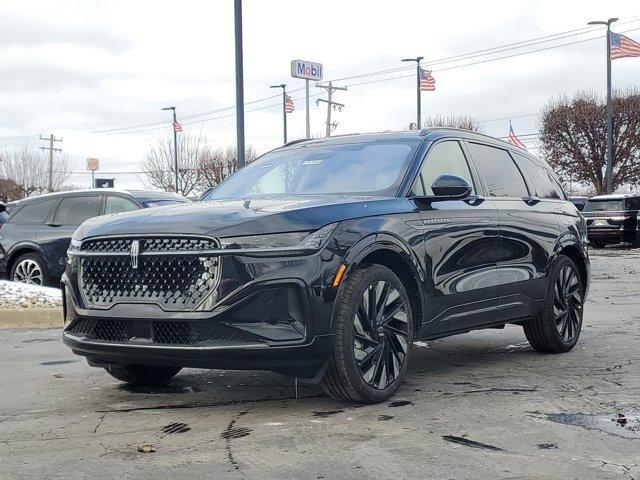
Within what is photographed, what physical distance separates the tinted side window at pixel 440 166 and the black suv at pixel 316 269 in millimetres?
11

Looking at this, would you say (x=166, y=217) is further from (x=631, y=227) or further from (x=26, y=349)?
(x=631, y=227)

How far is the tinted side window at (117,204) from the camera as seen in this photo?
1198cm

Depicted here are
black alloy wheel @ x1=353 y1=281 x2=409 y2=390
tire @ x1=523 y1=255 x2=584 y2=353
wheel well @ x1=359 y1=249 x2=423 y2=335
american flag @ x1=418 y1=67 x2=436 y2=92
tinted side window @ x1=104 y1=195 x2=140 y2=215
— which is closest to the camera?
black alloy wheel @ x1=353 y1=281 x2=409 y2=390

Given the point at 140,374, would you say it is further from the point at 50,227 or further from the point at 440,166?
the point at 50,227

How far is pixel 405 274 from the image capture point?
5.69 m

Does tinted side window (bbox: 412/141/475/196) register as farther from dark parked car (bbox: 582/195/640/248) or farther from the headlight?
dark parked car (bbox: 582/195/640/248)

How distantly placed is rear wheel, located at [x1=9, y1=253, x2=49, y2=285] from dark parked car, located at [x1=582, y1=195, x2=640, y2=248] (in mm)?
19226

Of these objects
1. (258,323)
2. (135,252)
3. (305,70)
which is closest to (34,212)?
(135,252)

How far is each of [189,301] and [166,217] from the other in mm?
548

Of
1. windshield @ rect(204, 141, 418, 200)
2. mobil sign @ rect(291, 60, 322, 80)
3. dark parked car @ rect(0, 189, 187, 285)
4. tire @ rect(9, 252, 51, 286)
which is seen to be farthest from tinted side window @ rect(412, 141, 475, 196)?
mobil sign @ rect(291, 60, 322, 80)

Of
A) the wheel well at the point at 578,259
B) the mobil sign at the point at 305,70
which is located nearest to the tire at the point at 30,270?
the wheel well at the point at 578,259

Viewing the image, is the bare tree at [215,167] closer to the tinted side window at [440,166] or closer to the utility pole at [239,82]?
the utility pole at [239,82]

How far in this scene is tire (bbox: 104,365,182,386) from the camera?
19.4ft

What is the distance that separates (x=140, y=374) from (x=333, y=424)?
5.63 ft
